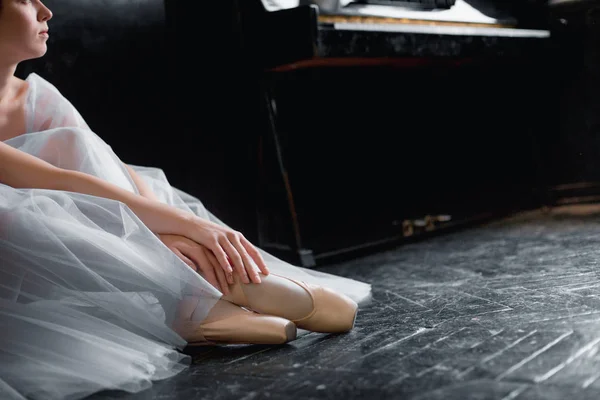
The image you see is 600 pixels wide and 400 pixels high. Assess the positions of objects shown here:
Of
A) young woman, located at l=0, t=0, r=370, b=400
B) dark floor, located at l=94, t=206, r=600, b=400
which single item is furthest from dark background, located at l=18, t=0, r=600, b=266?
young woman, located at l=0, t=0, r=370, b=400

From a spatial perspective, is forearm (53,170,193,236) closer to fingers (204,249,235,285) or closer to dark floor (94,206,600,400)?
fingers (204,249,235,285)

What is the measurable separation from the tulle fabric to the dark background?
3.82ft

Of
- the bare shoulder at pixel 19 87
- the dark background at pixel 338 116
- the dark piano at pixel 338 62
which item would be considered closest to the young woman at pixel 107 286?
the bare shoulder at pixel 19 87

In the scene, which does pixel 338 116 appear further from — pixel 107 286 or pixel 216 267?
pixel 107 286

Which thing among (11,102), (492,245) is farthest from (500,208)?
(11,102)

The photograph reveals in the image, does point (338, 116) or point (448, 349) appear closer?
point (448, 349)

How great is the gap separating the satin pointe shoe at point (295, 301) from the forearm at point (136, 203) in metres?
0.18

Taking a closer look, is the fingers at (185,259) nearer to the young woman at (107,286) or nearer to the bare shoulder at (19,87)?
the young woman at (107,286)

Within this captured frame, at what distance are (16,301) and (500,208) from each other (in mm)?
2923

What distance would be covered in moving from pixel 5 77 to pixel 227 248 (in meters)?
0.80

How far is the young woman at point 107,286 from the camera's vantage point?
143 cm

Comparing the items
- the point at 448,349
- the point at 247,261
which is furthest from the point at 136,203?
→ the point at 448,349

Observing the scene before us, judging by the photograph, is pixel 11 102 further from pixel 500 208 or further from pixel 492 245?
pixel 500 208

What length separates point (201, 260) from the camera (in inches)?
61.5
